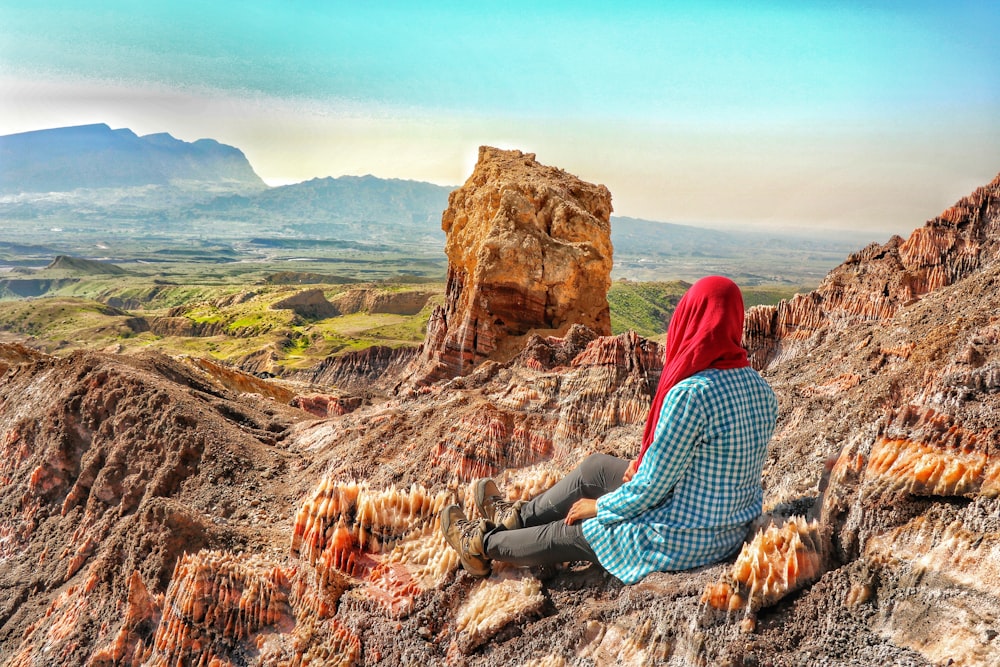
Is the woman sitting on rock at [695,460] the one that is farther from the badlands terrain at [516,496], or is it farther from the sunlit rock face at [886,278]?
the sunlit rock face at [886,278]

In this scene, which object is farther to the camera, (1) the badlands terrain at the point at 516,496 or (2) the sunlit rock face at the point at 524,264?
(2) the sunlit rock face at the point at 524,264

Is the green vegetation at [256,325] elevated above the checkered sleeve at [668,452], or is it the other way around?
the checkered sleeve at [668,452]

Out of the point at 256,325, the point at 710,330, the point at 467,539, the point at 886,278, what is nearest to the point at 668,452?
the point at 710,330

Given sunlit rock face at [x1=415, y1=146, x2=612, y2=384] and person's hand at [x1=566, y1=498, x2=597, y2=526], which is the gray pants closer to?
person's hand at [x1=566, y1=498, x2=597, y2=526]

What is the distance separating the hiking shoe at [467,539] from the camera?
4.67 metres

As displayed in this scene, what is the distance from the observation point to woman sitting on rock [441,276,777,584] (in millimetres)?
3598

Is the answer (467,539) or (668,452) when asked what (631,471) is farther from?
(467,539)

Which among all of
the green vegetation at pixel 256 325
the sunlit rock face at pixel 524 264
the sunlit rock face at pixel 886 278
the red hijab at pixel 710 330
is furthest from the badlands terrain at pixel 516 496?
the green vegetation at pixel 256 325

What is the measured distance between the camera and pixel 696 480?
368cm

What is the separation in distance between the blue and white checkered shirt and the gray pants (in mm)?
380

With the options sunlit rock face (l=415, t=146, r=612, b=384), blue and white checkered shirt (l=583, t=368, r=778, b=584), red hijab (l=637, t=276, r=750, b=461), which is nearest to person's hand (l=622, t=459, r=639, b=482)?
blue and white checkered shirt (l=583, t=368, r=778, b=584)

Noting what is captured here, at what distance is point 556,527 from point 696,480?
1.03 metres

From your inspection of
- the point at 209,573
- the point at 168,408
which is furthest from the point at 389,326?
the point at 209,573

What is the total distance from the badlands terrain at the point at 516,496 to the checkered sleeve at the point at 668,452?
0.51 meters
